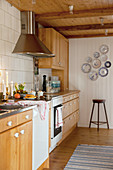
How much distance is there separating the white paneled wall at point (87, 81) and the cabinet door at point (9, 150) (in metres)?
4.44

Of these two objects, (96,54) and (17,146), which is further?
(96,54)

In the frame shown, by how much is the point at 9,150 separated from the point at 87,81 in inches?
184

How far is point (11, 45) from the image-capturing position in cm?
410

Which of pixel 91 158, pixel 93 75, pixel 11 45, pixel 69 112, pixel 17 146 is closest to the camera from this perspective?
pixel 17 146

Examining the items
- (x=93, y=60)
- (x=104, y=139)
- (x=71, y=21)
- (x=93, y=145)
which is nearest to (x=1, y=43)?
(x=71, y=21)

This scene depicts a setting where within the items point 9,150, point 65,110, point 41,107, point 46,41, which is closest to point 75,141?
point 65,110

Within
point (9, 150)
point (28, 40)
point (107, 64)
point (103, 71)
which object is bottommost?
point (9, 150)

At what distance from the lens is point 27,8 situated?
429cm

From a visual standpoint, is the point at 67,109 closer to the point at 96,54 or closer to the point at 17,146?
Result: the point at 96,54

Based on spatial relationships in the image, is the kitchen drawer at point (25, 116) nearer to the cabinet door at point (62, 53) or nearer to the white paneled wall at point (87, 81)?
the cabinet door at point (62, 53)

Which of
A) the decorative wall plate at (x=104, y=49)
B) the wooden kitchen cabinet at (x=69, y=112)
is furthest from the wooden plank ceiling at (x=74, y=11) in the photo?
the wooden kitchen cabinet at (x=69, y=112)

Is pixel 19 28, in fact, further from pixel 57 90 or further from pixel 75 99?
pixel 75 99

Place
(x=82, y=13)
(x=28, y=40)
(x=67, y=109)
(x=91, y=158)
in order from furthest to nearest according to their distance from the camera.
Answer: (x=67, y=109), (x=82, y=13), (x=28, y=40), (x=91, y=158)

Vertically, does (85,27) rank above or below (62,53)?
above
